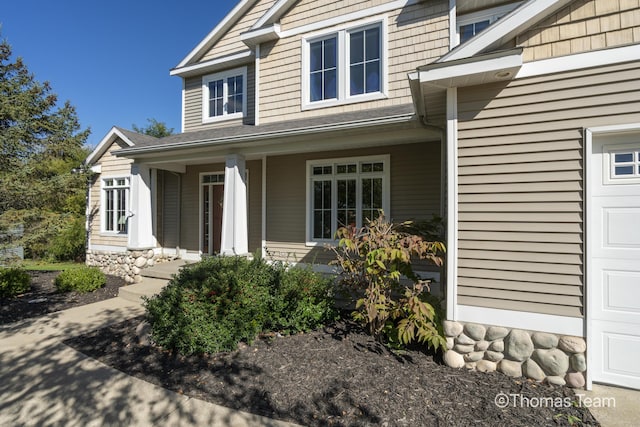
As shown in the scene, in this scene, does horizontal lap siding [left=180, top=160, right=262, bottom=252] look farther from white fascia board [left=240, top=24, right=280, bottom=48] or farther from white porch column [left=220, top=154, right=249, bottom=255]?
white fascia board [left=240, top=24, right=280, bottom=48]

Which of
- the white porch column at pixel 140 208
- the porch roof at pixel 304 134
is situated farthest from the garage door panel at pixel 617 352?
the white porch column at pixel 140 208

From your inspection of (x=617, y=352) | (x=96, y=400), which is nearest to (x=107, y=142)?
(x=96, y=400)

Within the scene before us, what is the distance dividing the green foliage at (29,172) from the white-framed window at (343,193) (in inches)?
271

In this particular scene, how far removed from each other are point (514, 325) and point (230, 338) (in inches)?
131

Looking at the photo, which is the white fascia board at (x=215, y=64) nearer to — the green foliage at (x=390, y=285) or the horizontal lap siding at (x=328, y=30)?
the horizontal lap siding at (x=328, y=30)

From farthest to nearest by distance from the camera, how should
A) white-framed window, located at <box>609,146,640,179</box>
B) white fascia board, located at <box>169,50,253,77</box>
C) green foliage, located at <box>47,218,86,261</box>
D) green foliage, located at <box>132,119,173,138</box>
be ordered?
green foliage, located at <box>132,119,173,138</box> < green foliage, located at <box>47,218,86,261</box> < white fascia board, located at <box>169,50,253,77</box> < white-framed window, located at <box>609,146,640,179</box>

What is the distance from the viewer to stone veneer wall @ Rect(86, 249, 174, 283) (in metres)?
8.40

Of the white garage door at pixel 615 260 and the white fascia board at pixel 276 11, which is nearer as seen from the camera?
the white garage door at pixel 615 260

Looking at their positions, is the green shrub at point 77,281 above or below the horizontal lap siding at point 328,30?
below

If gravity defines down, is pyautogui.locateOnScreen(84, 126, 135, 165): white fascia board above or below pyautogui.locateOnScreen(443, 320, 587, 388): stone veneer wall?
above

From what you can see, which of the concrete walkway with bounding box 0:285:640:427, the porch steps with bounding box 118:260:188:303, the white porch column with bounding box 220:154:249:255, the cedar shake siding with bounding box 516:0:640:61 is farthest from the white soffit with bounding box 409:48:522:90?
the porch steps with bounding box 118:260:188:303

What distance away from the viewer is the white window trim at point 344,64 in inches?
265

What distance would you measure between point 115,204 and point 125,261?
78.1 inches

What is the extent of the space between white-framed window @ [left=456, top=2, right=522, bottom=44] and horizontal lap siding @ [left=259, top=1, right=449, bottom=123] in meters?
0.48
